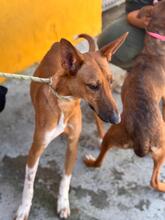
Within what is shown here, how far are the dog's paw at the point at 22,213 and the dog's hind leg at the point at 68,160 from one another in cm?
26

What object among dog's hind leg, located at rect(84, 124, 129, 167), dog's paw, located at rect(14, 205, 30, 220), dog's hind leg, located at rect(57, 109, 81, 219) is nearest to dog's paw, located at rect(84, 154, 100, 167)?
dog's hind leg, located at rect(84, 124, 129, 167)

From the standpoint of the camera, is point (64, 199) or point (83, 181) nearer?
point (64, 199)

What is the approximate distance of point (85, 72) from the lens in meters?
2.80

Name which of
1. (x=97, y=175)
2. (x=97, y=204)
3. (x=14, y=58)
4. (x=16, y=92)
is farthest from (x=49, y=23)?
(x=97, y=204)

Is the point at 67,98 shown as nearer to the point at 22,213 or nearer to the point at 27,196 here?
the point at 27,196

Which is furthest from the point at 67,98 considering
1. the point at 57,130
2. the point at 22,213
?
the point at 22,213

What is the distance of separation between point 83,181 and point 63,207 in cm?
41

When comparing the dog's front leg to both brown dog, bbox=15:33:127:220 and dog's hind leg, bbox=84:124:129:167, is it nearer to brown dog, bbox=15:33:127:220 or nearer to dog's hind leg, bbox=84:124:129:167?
brown dog, bbox=15:33:127:220

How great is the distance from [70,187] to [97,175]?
0.30m

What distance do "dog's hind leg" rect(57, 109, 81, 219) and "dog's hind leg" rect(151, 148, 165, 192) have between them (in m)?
0.62

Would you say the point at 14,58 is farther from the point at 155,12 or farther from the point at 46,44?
the point at 155,12

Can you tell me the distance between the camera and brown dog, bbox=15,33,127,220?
279 centimetres

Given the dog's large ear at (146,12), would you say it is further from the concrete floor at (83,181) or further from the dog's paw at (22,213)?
the dog's paw at (22,213)

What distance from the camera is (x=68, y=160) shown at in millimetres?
3361
